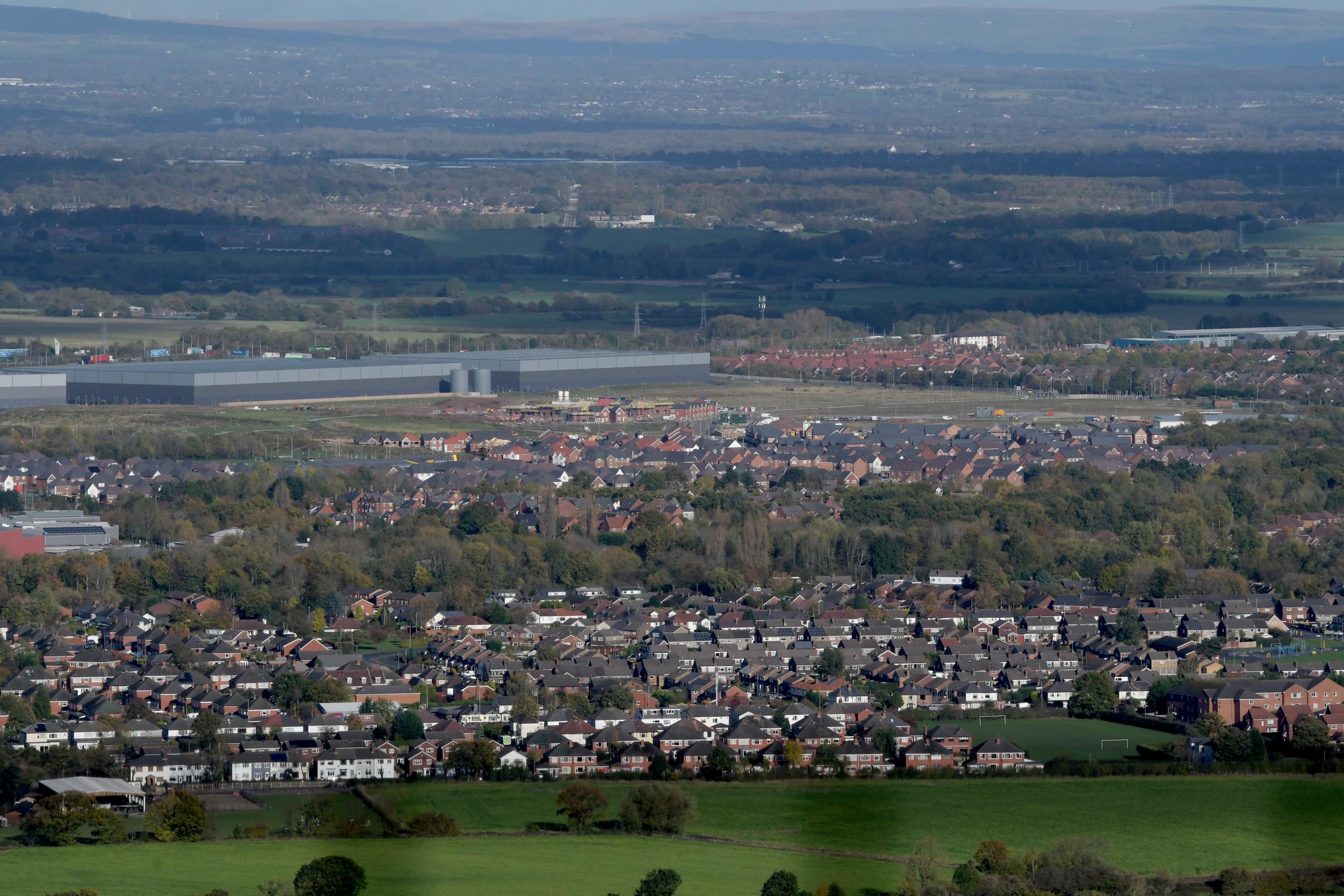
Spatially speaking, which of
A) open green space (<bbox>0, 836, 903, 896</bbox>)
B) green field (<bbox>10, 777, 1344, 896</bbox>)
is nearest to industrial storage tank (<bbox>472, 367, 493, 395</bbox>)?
green field (<bbox>10, 777, 1344, 896</bbox>)

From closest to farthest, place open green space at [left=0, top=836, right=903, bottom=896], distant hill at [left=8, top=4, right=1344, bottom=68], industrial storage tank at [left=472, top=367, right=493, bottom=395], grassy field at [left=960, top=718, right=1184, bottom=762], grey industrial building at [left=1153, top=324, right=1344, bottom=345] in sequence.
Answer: open green space at [left=0, top=836, right=903, bottom=896] → grassy field at [left=960, top=718, right=1184, bottom=762] → industrial storage tank at [left=472, top=367, right=493, bottom=395] → grey industrial building at [left=1153, top=324, right=1344, bottom=345] → distant hill at [left=8, top=4, right=1344, bottom=68]

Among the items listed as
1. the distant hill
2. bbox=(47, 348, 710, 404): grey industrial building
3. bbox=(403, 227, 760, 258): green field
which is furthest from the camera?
the distant hill

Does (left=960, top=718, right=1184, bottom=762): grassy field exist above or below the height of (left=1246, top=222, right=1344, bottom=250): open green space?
above

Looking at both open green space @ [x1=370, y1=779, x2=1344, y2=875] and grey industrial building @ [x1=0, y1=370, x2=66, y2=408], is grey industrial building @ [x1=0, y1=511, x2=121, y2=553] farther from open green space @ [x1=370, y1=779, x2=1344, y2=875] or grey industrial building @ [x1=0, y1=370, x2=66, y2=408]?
grey industrial building @ [x1=0, y1=370, x2=66, y2=408]

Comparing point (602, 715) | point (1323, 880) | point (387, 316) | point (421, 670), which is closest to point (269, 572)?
point (421, 670)

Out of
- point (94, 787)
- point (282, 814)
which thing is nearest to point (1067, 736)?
point (282, 814)

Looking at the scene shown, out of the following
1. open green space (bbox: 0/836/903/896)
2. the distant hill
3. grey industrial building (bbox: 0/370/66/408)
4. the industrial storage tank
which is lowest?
the distant hill

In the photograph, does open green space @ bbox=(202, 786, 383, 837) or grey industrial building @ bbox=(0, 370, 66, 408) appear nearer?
open green space @ bbox=(202, 786, 383, 837)

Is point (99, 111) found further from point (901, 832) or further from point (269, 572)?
point (901, 832)
